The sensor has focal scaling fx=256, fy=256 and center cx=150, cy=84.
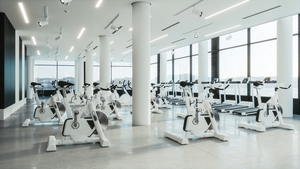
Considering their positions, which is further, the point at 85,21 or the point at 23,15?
the point at 85,21

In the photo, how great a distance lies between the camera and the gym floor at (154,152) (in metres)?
3.13

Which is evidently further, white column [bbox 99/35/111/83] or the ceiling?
white column [bbox 99/35/111/83]

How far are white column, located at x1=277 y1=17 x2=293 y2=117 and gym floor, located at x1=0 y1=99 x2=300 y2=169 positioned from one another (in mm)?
2650

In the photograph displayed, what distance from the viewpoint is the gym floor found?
3131 millimetres

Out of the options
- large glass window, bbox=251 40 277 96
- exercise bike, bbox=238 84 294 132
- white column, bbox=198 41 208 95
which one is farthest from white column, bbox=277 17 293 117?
white column, bbox=198 41 208 95

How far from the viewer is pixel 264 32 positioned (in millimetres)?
9422

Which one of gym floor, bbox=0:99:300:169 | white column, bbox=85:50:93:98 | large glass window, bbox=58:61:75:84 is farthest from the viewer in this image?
large glass window, bbox=58:61:75:84

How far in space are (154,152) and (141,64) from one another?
113 inches

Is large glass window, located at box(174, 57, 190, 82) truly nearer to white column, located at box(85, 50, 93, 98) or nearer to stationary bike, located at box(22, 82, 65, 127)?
white column, located at box(85, 50, 93, 98)

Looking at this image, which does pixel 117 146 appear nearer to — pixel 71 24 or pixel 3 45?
pixel 3 45

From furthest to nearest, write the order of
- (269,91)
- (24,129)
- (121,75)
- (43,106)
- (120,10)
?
(121,75) → (269,91) → (120,10) → (43,106) → (24,129)

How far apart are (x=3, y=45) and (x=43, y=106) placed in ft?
7.22

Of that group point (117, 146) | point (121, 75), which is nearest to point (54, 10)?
point (117, 146)

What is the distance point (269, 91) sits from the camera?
916 centimetres
